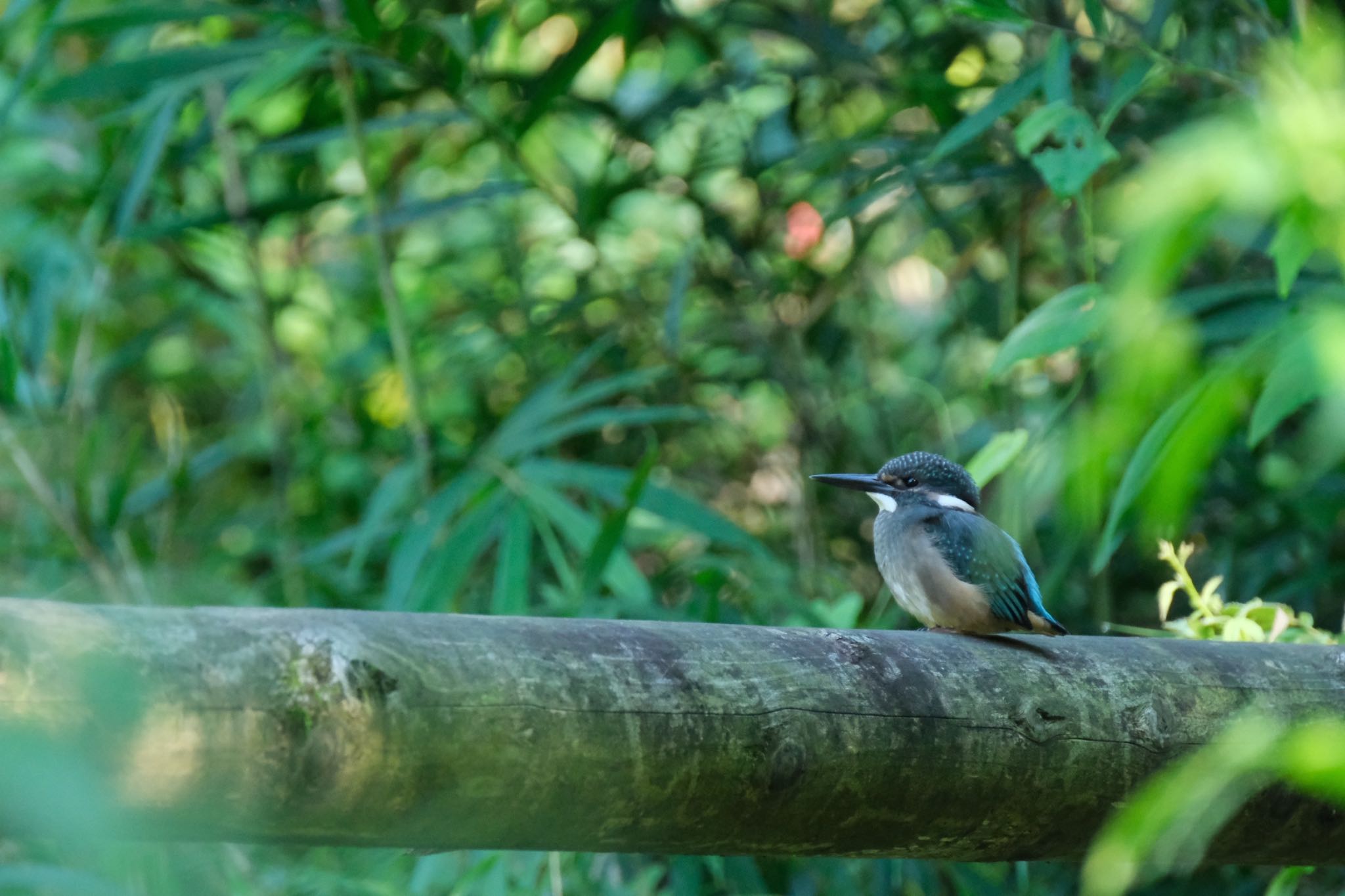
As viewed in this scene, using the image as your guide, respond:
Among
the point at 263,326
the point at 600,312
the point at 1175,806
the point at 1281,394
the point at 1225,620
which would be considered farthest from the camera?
the point at 600,312

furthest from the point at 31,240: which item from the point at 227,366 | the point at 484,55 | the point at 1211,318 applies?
the point at 1211,318

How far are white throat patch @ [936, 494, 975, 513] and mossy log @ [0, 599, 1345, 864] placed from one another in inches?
36.1

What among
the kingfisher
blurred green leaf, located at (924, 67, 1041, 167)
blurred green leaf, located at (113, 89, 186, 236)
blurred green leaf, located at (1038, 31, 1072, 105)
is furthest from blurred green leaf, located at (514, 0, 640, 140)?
the kingfisher

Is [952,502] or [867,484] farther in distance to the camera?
[867,484]

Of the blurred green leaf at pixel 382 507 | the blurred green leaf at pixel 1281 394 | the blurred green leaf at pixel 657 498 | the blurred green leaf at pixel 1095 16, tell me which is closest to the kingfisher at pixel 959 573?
the blurred green leaf at pixel 657 498

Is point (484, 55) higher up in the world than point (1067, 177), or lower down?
lower down

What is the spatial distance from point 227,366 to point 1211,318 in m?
3.49

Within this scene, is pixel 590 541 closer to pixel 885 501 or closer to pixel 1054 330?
pixel 885 501

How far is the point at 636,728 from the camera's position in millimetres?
1307

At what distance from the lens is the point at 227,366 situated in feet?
16.2

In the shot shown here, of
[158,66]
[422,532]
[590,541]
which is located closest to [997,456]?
[590,541]

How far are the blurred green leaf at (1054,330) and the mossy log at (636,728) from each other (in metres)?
0.44

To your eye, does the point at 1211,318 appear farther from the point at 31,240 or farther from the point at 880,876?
the point at 31,240

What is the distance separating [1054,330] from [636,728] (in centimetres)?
95
